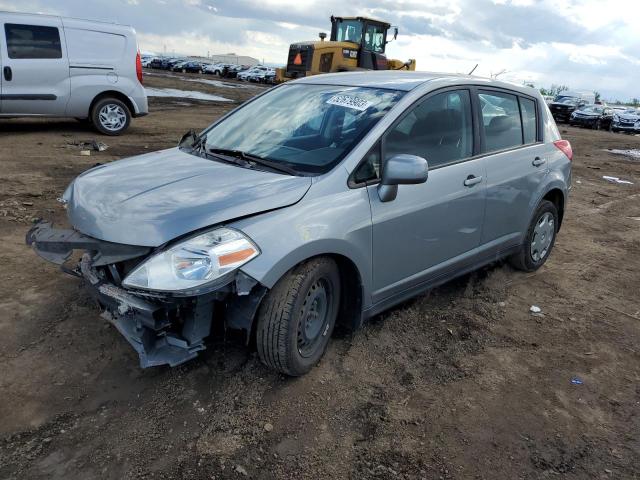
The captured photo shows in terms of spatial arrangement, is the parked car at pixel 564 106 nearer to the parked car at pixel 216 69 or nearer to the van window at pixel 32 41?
the van window at pixel 32 41

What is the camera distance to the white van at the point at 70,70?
30.0 feet

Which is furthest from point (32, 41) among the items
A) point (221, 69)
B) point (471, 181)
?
point (221, 69)

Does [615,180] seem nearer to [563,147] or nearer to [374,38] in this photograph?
[563,147]

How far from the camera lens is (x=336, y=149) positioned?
10.6 ft

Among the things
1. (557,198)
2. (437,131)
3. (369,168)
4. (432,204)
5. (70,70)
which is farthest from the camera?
(70,70)

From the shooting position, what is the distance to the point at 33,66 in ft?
30.5

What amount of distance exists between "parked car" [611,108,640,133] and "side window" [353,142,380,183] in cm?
2732

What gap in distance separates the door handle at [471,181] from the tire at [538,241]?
1152 millimetres

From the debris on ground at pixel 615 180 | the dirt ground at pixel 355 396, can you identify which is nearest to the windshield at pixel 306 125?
the dirt ground at pixel 355 396

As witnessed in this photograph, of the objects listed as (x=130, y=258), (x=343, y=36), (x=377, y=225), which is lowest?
(x=130, y=258)

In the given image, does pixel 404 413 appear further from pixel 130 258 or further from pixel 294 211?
pixel 130 258

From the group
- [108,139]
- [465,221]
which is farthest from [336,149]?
[108,139]

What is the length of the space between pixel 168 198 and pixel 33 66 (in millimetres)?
8158

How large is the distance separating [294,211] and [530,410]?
1.78 metres
